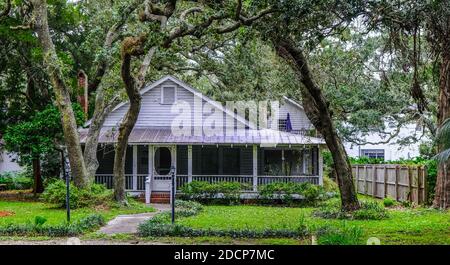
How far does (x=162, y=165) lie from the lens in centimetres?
2803

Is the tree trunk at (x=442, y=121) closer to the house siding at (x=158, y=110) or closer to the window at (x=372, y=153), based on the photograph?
the house siding at (x=158, y=110)

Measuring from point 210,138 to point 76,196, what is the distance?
7.55 metres

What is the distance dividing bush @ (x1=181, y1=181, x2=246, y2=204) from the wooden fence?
6.97 meters

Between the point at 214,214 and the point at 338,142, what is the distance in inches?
197

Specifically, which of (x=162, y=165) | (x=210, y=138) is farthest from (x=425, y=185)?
(x=162, y=165)

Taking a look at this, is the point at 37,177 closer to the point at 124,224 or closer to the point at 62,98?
the point at 62,98

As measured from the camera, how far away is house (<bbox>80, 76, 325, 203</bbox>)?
26.1 meters

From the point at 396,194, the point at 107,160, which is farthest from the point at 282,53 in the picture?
the point at 107,160

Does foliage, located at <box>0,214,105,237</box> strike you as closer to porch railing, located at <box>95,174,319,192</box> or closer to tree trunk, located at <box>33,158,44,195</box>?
porch railing, located at <box>95,174,319,192</box>

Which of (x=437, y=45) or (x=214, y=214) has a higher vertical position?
(x=437, y=45)

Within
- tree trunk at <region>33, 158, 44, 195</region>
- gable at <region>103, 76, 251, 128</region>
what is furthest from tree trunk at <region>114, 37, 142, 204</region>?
tree trunk at <region>33, 158, 44, 195</region>

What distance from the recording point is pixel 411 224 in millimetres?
15414

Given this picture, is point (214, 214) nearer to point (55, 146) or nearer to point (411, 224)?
point (411, 224)
